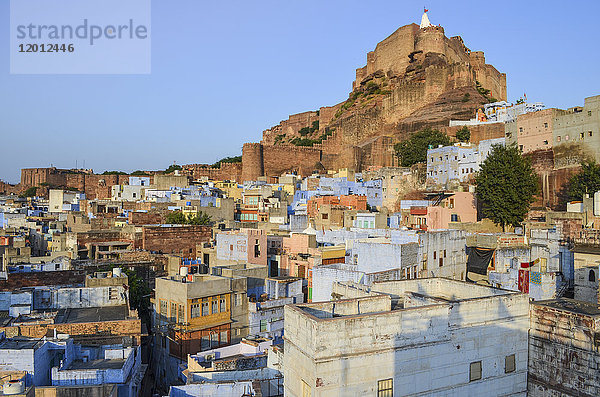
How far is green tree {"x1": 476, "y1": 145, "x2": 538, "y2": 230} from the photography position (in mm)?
25297

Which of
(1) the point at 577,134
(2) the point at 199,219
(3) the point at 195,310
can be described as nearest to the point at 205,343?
(3) the point at 195,310

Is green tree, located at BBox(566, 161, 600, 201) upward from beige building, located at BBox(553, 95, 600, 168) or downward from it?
downward

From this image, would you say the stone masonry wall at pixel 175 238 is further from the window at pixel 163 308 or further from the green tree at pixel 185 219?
the window at pixel 163 308

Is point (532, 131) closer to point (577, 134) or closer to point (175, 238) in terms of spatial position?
A: point (577, 134)

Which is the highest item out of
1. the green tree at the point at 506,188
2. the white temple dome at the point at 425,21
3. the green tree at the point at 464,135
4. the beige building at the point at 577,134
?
the white temple dome at the point at 425,21

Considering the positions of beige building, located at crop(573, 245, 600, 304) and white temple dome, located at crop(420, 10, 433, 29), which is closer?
beige building, located at crop(573, 245, 600, 304)

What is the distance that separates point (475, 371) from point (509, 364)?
923mm

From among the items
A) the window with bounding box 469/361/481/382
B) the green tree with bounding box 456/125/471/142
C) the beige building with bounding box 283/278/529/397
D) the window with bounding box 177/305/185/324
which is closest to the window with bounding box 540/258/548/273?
the beige building with bounding box 283/278/529/397

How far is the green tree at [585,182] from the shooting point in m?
24.4

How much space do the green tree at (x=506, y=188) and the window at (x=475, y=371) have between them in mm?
17014

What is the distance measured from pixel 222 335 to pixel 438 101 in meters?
38.2

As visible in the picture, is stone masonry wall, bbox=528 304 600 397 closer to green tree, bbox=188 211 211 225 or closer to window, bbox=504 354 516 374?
window, bbox=504 354 516 374

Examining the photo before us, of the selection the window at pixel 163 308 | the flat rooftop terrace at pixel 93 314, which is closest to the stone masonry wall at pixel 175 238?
the flat rooftop terrace at pixel 93 314

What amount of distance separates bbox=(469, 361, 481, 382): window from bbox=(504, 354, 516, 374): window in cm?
74
